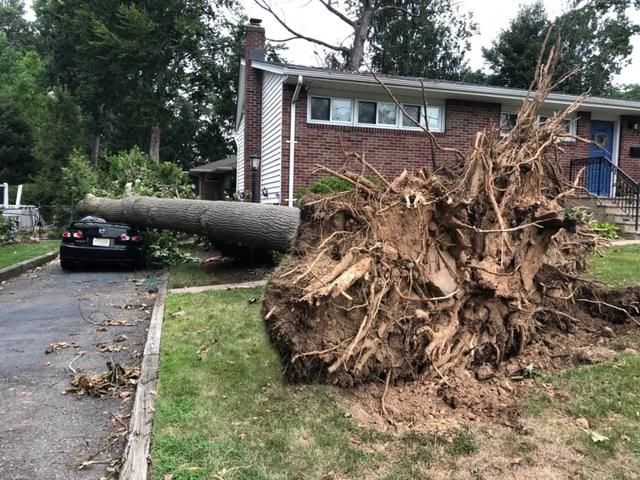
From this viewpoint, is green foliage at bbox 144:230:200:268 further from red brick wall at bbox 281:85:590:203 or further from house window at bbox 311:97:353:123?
house window at bbox 311:97:353:123

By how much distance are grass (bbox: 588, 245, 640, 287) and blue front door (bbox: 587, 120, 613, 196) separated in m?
6.71

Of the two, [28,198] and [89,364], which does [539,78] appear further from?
[28,198]

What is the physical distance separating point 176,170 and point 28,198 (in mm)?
17164

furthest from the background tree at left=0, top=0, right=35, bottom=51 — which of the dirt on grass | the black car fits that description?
the dirt on grass

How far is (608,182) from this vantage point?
50.4 ft

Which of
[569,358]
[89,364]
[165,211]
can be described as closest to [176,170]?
[165,211]

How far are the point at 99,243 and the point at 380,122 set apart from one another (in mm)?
7827

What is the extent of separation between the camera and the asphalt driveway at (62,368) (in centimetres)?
331

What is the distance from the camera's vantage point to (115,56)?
30562mm

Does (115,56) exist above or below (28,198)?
above

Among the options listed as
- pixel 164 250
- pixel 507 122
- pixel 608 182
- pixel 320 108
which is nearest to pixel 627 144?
pixel 608 182

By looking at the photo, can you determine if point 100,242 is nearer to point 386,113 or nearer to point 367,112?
point 367,112

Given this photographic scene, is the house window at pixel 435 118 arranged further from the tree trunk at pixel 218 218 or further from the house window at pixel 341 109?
the tree trunk at pixel 218 218

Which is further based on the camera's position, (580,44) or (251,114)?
(580,44)
